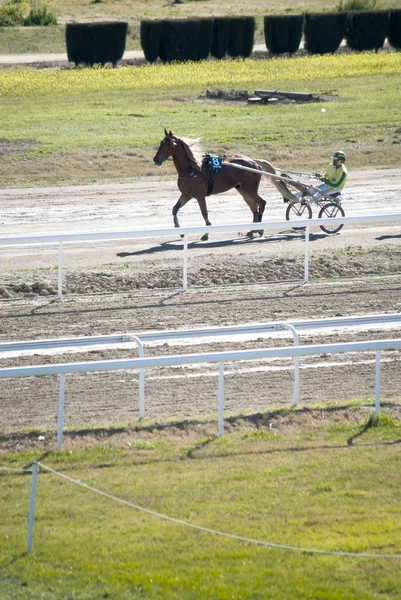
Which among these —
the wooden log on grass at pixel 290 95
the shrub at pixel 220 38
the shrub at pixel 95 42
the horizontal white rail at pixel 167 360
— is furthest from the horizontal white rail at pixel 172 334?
the shrub at pixel 220 38

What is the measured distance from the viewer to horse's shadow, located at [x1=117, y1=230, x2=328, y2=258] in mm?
16331

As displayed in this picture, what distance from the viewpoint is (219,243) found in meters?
16.8

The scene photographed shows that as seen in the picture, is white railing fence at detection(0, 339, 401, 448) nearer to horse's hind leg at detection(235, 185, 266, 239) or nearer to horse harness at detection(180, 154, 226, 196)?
horse harness at detection(180, 154, 226, 196)

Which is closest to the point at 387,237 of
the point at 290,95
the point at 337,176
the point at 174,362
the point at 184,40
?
the point at 337,176

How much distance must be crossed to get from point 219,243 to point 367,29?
108ft

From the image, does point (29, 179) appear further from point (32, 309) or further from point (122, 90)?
point (122, 90)

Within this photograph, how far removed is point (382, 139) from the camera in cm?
2725

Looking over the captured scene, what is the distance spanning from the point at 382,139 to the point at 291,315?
15.8 m

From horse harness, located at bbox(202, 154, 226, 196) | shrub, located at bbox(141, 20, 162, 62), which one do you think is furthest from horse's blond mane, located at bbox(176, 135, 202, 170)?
shrub, located at bbox(141, 20, 162, 62)

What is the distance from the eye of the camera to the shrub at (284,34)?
1806 inches

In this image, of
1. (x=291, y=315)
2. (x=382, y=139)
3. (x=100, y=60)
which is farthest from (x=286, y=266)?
(x=100, y=60)

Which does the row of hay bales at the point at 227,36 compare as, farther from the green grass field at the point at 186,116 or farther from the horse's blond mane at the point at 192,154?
the horse's blond mane at the point at 192,154

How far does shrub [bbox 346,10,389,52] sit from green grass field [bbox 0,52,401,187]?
3.32 m

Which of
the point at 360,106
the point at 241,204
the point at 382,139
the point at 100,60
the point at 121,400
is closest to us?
the point at 121,400
